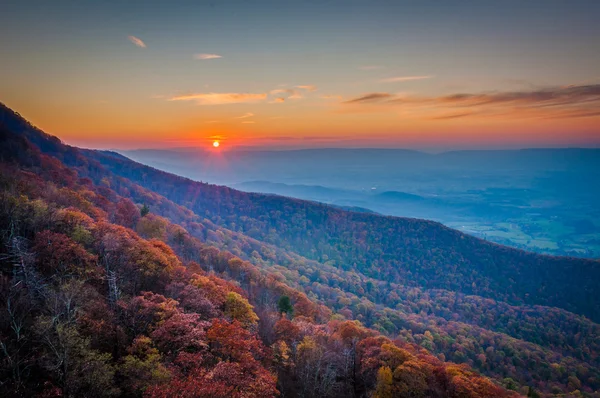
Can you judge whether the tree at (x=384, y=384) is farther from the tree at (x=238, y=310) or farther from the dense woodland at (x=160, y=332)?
the tree at (x=238, y=310)

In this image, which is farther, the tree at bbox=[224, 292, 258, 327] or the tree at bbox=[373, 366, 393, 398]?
the tree at bbox=[224, 292, 258, 327]

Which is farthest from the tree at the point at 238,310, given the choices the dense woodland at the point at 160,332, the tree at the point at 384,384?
the tree at the point at 384,384

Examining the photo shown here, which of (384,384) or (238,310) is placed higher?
(238,310)

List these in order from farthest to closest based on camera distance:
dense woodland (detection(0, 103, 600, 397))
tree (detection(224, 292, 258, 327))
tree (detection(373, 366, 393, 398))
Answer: tree (detection(224, 292, 258, 327)) → tree (detection(373, 366, 393, 398)) → dense woodland (detection(0, 103, 600, 397))

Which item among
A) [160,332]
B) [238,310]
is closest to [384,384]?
[238,310]

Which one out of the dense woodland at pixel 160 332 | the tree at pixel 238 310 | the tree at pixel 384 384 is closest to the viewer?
the dense woodland at pixel 160 332

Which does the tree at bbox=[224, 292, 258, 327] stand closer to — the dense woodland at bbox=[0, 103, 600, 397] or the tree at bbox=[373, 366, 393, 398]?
the dense woodland at bbox=[0, 103, 600, 397]

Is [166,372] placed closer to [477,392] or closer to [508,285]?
[477,392]

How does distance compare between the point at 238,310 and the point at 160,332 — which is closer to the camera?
the point at 160,332

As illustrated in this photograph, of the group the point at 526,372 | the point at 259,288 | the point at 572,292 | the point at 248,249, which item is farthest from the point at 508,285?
the point at 259,288

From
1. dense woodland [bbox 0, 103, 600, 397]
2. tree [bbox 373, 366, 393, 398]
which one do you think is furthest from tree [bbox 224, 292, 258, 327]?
tree [bbox 373, 366, 393, 398]

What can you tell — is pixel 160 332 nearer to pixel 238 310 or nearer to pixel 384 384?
pixel 238 310
